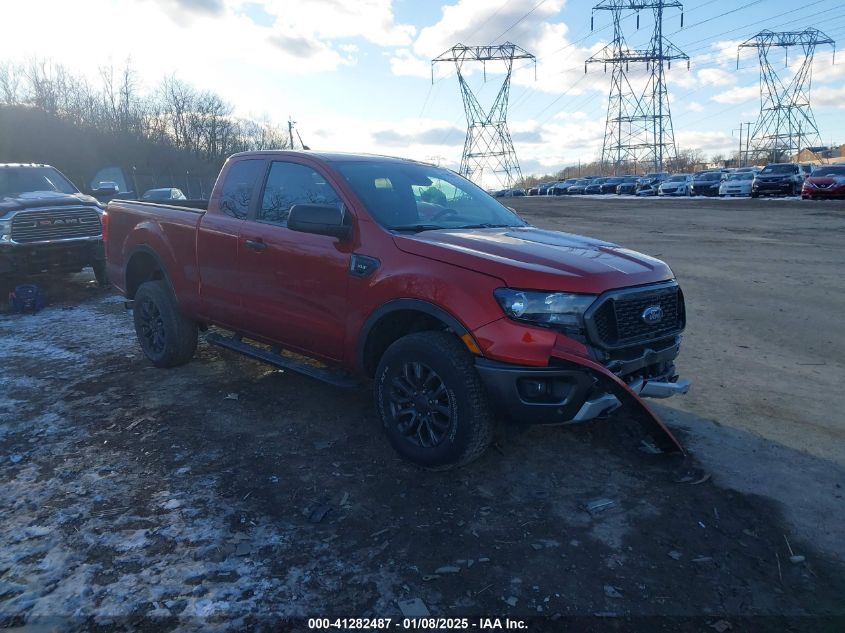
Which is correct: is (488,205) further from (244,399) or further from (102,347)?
(102,347)

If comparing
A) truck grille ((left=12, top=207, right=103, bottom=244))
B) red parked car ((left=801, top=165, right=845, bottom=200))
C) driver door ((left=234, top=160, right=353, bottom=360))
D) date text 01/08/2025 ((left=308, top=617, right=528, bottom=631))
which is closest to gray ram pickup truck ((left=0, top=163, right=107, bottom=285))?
truck grille ((left=12, top=207, right=103, bottom=244))

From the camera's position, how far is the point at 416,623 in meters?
2.50

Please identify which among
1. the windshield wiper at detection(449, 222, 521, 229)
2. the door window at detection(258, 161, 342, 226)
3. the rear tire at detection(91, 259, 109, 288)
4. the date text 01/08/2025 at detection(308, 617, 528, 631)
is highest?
the door window at detection(258, 161, 342, 226)

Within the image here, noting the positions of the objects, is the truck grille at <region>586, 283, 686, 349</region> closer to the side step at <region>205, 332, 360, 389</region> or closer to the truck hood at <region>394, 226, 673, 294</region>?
the truck hood at <region>394, 226, 673, 294</region>

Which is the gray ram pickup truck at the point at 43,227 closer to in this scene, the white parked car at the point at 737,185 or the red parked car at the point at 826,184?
the red parked car at the point at 826,184

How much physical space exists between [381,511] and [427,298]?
1.20 metres

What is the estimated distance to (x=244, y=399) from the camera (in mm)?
5078

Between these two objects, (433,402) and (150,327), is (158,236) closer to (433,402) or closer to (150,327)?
(150,327)

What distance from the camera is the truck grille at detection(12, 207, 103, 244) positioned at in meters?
9.10

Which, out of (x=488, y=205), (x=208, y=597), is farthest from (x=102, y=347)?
(x=208, y=597)

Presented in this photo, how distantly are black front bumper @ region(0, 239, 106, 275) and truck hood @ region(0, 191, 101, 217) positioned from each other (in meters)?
0.59

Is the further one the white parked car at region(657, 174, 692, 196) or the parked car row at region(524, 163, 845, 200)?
the white parked car at region(657, 174, 692, 196)

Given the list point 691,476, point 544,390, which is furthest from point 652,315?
point 691,476

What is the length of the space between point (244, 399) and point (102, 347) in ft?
8.56
